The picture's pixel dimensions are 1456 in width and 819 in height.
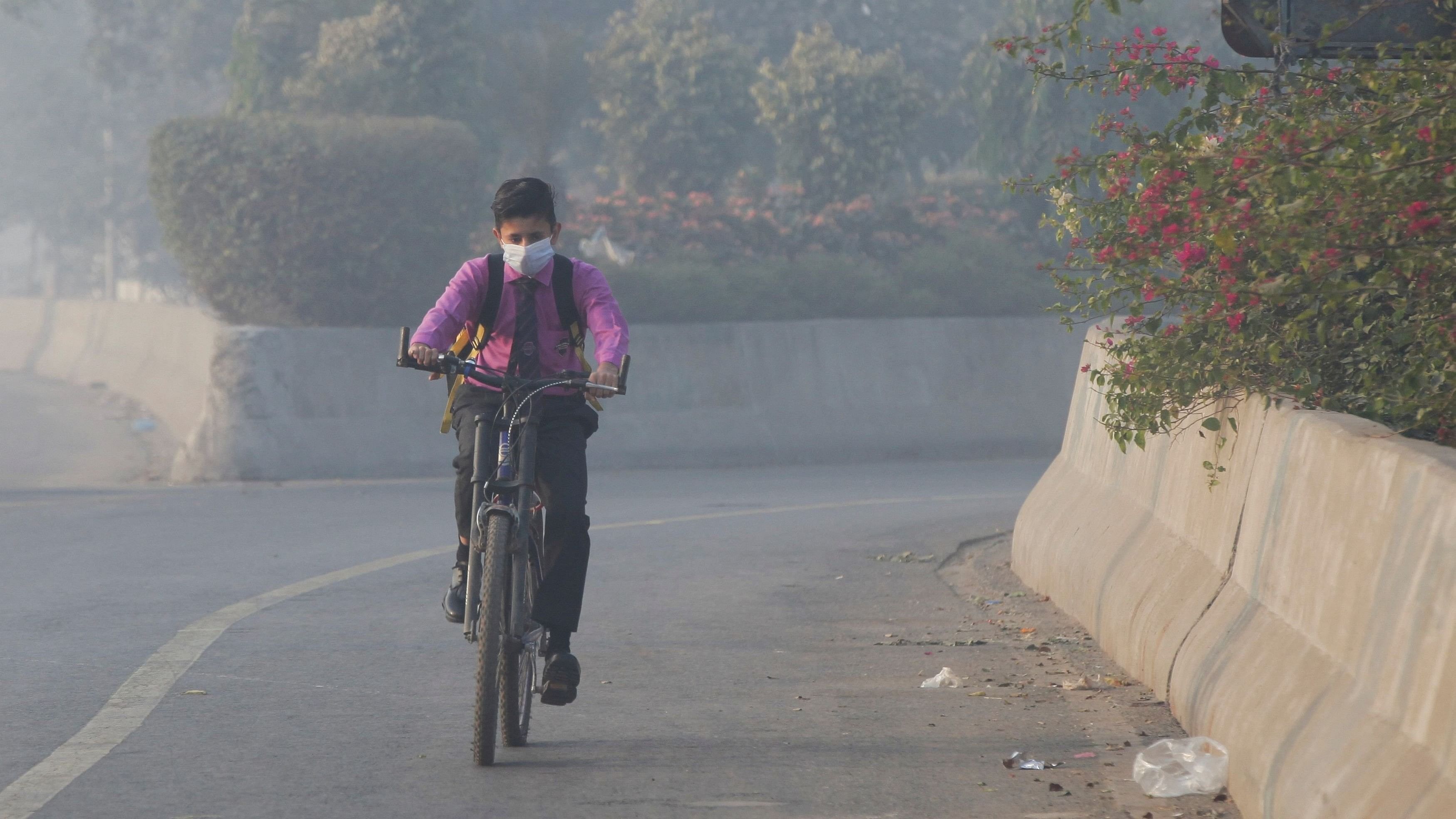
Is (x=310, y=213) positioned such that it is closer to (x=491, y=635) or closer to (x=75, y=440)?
(x=75, y=440)

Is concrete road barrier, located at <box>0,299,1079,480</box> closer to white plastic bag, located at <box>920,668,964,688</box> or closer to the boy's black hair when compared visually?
white plastic bag, located at <box>920,668,964,688</box>

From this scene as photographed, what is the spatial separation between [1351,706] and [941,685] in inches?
114

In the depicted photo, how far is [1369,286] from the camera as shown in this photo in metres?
5.07

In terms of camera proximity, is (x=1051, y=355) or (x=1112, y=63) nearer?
(x=1112, y=63)

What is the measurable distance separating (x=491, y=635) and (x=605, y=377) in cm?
88

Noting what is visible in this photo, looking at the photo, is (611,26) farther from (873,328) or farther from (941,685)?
(941,685)

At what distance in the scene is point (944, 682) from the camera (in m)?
7.07

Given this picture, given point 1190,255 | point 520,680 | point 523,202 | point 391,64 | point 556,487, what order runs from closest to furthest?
point 520,680 < point 556,487 < point 523,202 < point 1190,255 < point 391,64

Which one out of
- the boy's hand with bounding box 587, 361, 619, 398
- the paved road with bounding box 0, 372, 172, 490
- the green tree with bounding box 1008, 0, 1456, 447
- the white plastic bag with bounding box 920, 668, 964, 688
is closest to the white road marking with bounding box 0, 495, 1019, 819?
the boy's hand with bounding box 587, 361, 619, 398

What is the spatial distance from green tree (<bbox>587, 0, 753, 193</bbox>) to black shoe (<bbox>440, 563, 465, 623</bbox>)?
2594 cm

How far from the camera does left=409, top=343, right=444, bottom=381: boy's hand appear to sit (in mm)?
5773

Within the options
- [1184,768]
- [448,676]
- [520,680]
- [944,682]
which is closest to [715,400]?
[448,676]

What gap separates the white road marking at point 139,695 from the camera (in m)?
5.17

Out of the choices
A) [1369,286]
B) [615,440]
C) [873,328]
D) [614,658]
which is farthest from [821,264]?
[1369,286]
